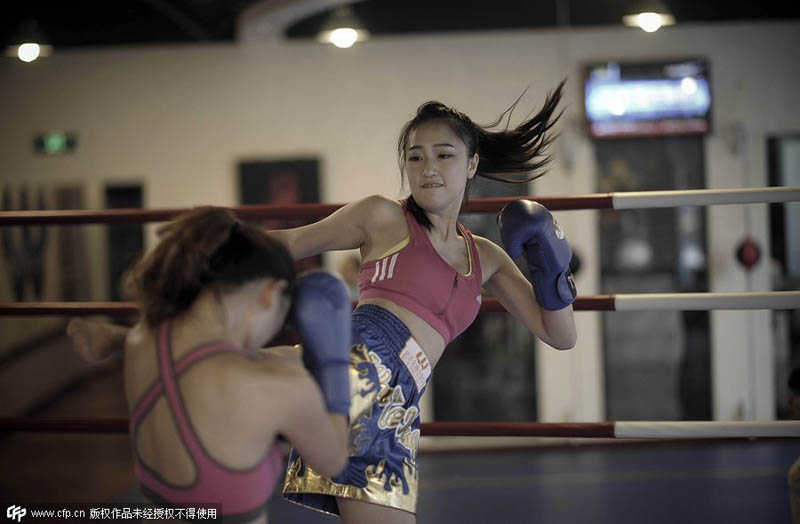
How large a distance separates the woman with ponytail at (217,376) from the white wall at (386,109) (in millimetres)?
3861

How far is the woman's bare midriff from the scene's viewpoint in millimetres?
1721

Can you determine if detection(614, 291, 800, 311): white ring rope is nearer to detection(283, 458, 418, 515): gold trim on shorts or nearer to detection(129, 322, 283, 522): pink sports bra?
detection(283, 458, 418, 515): gold trim on shorts

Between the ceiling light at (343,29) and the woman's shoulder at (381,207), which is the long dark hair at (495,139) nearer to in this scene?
the woman's shoulder at (381,207)

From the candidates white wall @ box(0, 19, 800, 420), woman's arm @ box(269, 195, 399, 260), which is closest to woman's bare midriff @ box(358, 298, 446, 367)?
woman's arm @ box(269, 195, 399, 260)

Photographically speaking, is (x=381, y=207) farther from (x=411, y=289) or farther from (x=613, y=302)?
(x=613, y=302)

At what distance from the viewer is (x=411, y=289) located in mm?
1734

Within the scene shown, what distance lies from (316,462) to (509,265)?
83cm

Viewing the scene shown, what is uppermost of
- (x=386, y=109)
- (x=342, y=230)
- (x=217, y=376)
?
(x=386, y=109)

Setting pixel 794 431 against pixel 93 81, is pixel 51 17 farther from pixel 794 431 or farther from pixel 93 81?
pixel 794 431

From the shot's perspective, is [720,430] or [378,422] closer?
[378,422]

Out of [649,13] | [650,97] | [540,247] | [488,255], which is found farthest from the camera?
[650,97]

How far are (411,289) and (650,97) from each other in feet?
12.2

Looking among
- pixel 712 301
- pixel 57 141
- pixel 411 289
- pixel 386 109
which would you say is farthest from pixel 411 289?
pixel 57 141

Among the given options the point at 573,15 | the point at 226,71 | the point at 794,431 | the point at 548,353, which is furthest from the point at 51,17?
the point at 794,431
